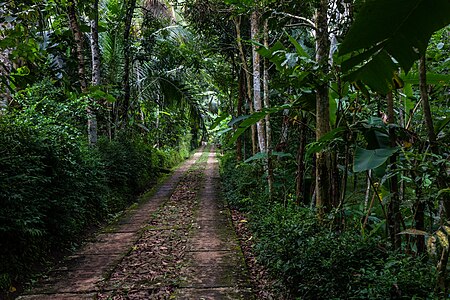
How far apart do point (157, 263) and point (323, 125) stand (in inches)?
93.5

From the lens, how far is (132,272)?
3807 mm

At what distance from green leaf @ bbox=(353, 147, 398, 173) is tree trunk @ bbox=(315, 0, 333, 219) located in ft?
3.99

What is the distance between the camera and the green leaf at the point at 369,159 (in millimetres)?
2127

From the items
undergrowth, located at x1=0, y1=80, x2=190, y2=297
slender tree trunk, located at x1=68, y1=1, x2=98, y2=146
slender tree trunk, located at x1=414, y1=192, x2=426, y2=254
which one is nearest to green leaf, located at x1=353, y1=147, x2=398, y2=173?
slender tree trunk, located at x1=414, y1=192, x2=426, y2=254

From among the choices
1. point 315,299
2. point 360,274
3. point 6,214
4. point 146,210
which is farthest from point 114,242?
point 360,274

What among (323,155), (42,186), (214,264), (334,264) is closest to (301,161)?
(323,155)

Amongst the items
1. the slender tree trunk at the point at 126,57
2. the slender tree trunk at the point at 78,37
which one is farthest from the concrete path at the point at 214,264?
the slender tree trunk at the point at 126,57

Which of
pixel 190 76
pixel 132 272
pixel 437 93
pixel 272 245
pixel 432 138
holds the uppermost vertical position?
pixel 190 76

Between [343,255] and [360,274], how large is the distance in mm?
216

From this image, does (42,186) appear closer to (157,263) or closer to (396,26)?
(157,263)

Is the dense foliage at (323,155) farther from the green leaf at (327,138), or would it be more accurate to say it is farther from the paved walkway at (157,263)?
the paved walkway at (157,263)

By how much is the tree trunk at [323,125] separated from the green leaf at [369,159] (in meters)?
1.22

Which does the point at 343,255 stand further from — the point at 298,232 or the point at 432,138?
the point at 432,138

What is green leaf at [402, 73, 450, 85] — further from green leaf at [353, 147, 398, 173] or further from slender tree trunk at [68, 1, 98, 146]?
slender tree trunk at [68, 1, 98, 146]
